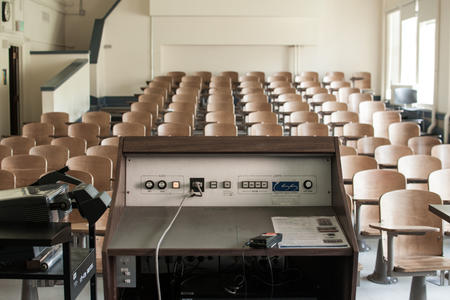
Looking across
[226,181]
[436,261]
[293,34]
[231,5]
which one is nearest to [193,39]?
[231,5]

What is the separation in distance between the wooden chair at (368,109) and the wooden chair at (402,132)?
5.16 feet

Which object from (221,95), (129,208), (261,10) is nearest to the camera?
(129,208)

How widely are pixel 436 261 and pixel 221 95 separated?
6600mm

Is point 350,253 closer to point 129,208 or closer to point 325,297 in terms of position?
point 325,297

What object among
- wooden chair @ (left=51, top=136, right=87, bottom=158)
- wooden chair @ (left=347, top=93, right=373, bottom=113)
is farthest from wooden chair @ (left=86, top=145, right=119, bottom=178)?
wooden chair @ (left=347, top=93, right=373, bottom=113)

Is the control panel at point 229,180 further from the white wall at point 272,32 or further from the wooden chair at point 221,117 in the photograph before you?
the white wall at point 272,32

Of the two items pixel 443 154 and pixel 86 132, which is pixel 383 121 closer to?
pixel 443 154

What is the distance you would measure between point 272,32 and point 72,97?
4992mm

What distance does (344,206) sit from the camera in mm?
2057

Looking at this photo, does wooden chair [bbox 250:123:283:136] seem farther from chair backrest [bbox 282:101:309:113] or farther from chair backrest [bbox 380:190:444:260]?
chair backrest [bbox 380:190:444:260]

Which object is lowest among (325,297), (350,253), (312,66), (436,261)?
(436,261)

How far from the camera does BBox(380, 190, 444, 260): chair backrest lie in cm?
381

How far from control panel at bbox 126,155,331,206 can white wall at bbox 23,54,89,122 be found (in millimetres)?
10067

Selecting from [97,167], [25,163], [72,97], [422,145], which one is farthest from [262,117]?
[72,97]
